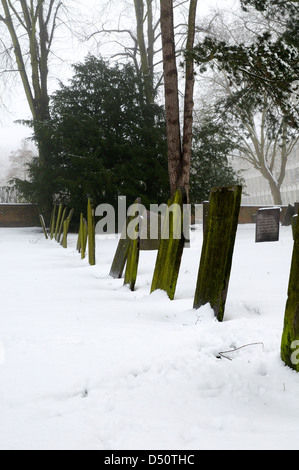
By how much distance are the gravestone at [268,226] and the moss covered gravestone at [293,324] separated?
8256 millimetres

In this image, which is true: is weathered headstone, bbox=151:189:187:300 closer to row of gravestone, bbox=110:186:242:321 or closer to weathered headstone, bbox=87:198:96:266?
row of gravestone, bbox=110:186:242:321

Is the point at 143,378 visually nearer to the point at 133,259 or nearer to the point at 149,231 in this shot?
the point at 133,259

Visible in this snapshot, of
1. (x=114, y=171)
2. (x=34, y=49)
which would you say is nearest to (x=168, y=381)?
(x=114, y=171)

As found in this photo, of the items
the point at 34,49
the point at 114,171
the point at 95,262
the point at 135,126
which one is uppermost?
the point at 34,49

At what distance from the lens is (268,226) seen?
1012 cm

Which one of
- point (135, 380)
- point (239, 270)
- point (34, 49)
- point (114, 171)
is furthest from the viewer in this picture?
point (34, 49)

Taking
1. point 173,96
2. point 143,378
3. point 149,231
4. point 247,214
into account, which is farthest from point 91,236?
point 247,214

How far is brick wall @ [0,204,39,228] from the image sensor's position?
70.5 feet

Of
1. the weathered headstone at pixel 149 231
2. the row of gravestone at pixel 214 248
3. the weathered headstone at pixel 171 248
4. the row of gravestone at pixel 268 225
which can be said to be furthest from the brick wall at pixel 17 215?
the row of gravestone at pixel 214 248

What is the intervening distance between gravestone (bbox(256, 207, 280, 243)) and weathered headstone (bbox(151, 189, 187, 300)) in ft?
21.6

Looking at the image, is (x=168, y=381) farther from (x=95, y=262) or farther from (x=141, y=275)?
(x=95, y=262)

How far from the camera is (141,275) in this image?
5348 mm

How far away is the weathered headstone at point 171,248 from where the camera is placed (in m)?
3.75
